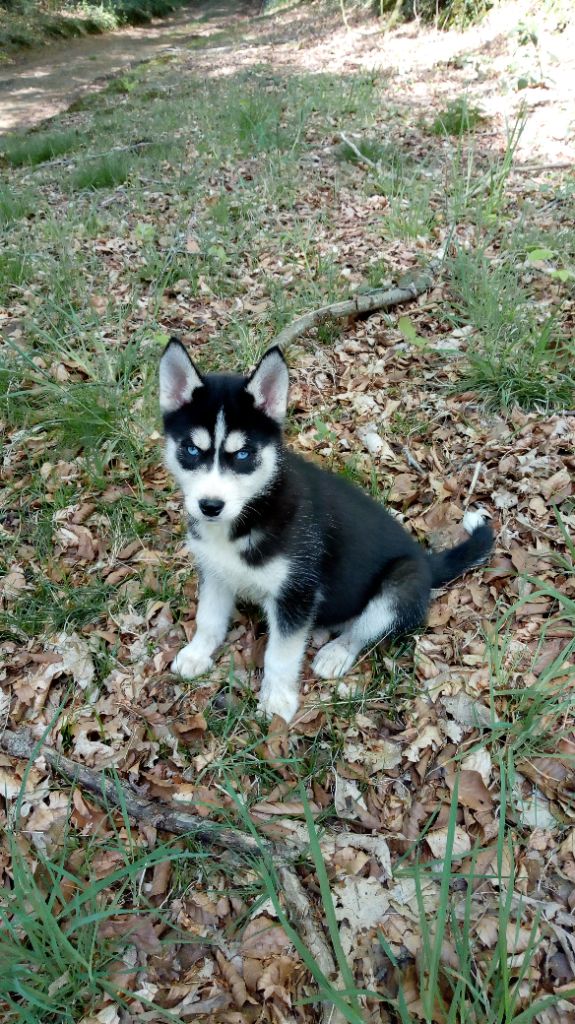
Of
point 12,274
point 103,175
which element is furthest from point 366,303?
point 103,175

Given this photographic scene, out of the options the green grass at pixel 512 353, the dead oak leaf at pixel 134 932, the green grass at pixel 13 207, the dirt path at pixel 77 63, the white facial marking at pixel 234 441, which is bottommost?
the dead oak leaf at pixel 134 932

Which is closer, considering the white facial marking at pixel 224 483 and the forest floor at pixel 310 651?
the forest floor at pixel 310 651

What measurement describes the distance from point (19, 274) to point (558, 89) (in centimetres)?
744

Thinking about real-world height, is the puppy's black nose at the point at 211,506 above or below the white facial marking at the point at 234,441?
below

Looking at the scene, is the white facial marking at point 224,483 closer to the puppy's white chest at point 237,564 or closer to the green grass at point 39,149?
the puppy's white chest at point 237,564

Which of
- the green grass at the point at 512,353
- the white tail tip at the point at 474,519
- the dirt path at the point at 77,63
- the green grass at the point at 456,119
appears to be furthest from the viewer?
the dirt path at the point at 77,63

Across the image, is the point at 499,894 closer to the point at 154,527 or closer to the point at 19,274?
the point at 154,527

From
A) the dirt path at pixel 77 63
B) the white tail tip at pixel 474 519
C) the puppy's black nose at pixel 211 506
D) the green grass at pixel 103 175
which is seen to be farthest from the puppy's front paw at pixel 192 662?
the dirt path at pixel 77 63

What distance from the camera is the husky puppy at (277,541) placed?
98.5 inches

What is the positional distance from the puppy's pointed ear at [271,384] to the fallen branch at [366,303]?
78.3 inches

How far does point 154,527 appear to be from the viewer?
12.1 ft

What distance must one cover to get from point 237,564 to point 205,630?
0.52 m

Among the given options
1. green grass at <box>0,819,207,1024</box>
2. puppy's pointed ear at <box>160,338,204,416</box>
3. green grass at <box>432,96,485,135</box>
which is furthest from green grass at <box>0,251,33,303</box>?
green grass at <box>432,96,485,135</box>

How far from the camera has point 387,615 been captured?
2893mm
